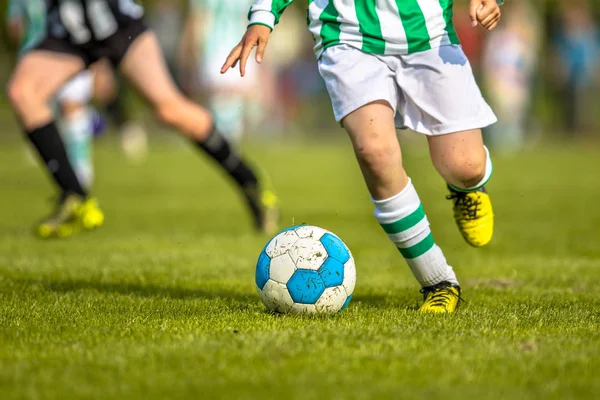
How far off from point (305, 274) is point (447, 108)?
923 millimetres

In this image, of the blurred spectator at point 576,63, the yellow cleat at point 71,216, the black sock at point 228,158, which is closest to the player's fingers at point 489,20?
the black sock at point 228,158

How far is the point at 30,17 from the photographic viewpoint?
768cm

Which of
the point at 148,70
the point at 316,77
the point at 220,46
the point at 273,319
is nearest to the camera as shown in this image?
the point at 273,319

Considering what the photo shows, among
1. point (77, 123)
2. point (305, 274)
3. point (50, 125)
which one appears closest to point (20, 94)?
point (50, 125)

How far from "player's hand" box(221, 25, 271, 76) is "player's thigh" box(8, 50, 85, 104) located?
2703 millimetres

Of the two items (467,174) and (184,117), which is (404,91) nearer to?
(467,174)

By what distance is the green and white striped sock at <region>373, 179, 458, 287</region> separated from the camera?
394cm

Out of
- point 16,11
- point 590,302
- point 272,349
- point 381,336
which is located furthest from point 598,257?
point 16,11

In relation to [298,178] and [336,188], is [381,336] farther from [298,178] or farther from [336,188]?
[298,178]

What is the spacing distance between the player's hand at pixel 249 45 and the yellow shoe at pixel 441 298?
47.5 inches

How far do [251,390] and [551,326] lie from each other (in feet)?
4.76

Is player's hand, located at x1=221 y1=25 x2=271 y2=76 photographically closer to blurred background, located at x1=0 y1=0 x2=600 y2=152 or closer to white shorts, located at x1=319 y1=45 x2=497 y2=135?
white shorts, located at x1=319 y1=45 x2=497 y2=135

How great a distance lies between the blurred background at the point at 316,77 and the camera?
14.5 metres

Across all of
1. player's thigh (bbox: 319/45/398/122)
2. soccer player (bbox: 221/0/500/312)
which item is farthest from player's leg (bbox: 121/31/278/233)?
player's thigh (bbox: 319/45/398/122)
